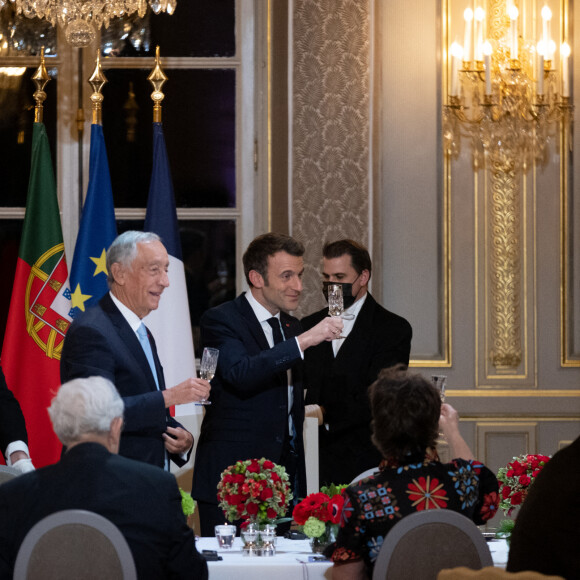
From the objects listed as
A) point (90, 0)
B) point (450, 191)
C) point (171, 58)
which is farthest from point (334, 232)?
point (90, 0)

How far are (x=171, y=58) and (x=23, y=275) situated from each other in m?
1.56

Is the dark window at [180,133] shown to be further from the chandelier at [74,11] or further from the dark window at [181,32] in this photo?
the chandelier at [74,11]

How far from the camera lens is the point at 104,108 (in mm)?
5559

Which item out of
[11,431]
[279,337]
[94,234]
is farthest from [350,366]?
[94,234]

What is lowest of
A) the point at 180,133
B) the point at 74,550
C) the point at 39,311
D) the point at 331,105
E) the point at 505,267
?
the point at 74,550

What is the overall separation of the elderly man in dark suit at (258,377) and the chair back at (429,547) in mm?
1165

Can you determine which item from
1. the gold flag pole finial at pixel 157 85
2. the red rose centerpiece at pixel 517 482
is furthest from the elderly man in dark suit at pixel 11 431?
the gold flag pole finial at pixel 157 85

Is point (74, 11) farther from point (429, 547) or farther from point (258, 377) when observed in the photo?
point (429, 547)

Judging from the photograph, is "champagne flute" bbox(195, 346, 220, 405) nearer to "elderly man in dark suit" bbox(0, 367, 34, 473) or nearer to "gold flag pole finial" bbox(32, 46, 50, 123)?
"elderly man in dark suit" bbox(0, 367, 34, 473)

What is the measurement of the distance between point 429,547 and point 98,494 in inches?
32.3

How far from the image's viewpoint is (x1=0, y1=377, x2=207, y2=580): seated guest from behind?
2270 mm

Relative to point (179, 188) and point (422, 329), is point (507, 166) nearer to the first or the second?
point (422, 329)

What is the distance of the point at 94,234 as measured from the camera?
5.03m

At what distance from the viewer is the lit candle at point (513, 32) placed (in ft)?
17.5
